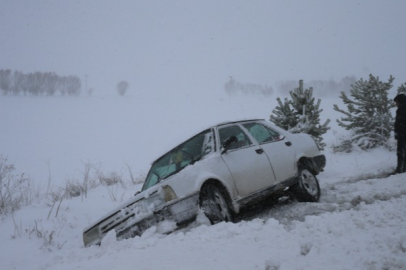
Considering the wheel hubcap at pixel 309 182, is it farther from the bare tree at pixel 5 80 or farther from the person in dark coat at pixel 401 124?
the bare tree at pixel 5 80

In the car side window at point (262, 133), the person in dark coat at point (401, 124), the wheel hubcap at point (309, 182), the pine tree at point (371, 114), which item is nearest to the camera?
the car side window at point (262, 133)

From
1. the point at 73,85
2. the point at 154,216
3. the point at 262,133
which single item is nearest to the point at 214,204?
the point at 154,216

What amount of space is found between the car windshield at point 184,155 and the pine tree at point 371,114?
26.1 feet

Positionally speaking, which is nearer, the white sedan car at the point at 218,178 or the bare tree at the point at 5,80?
the white sedan car at the point at 218,178

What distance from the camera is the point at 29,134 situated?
32156mm

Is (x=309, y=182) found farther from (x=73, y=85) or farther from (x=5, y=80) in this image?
(x=73, y=85)

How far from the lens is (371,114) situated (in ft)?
34.0

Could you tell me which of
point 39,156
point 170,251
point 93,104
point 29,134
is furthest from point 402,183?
point 93,104

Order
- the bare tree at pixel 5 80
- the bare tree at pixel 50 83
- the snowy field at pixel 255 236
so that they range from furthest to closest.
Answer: the bare tree at pixel 50 83 → the bare tree at pixel 5 80 → the snowy field at pixel 255 236

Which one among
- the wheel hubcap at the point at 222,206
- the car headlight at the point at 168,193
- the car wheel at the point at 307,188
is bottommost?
the car wheel at the point at 307,188

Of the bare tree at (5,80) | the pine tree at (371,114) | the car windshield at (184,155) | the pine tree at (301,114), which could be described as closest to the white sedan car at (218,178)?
the car windshield at (184,155)

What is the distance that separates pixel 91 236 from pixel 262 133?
10.7ft

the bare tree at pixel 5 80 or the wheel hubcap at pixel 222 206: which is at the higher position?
the bare tree at pixel 5 80

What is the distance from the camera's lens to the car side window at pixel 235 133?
439cm
